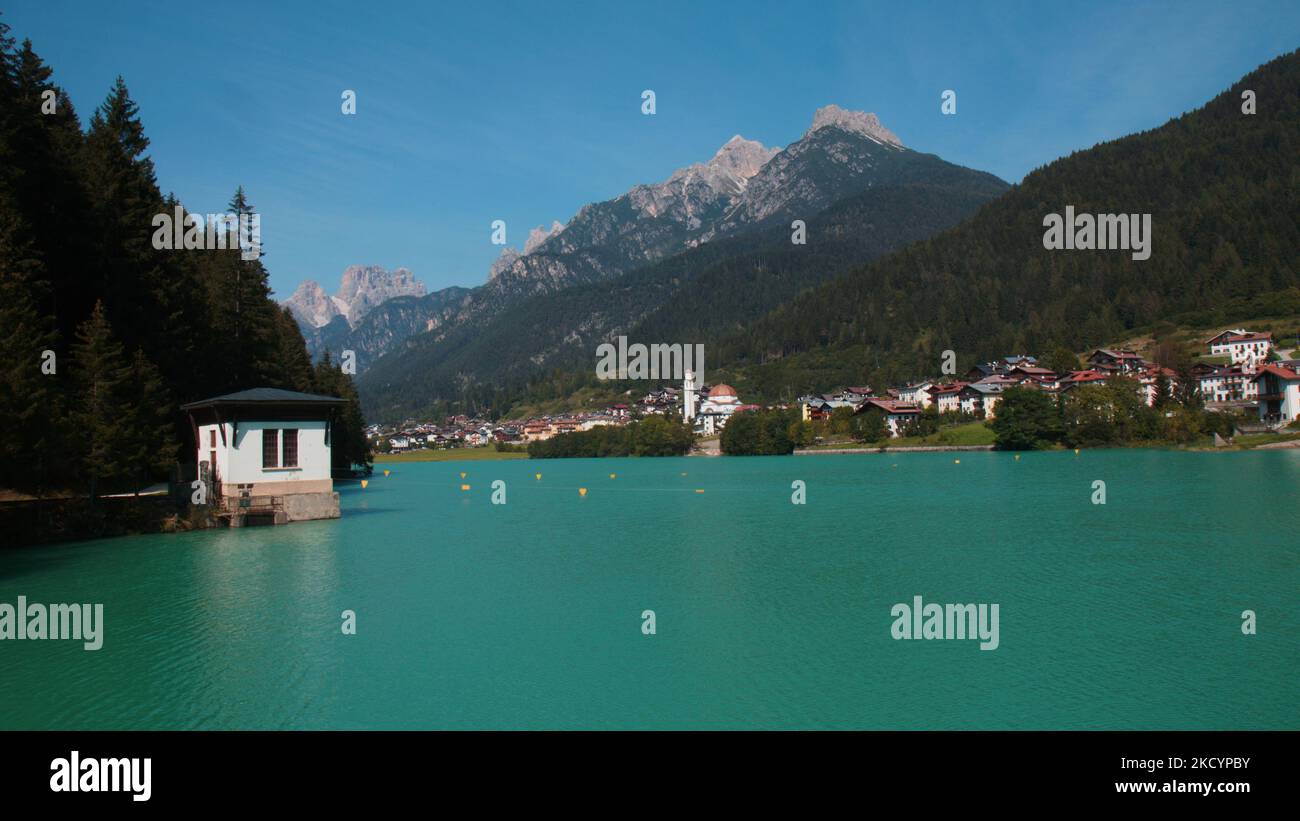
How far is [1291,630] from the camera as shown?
1594 centimetres

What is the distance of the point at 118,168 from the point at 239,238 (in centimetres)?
1531

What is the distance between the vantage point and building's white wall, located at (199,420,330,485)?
35.6 metres

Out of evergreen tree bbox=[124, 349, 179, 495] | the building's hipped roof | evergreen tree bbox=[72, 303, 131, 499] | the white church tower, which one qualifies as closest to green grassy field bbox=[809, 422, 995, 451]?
the white church tower

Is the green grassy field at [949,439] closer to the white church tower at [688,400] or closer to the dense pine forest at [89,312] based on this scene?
the white church tower at [688,400]

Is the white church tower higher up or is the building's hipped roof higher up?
the white church tower

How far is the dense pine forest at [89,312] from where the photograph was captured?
90.7 ft

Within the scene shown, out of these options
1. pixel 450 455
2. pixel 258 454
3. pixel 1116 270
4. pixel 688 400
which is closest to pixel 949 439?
pixel 1116 270

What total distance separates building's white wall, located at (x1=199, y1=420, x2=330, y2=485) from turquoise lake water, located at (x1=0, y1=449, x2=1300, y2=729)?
2483 mm

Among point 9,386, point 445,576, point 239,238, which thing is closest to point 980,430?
point 239,238

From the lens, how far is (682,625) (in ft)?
57.3

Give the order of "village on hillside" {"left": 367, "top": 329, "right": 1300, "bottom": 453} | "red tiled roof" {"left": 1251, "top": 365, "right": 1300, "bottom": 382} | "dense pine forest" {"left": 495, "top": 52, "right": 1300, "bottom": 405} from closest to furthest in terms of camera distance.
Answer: "red tiled roof" {"left": 1251, "top": 365, "right": 1300, "bottom": 382}, "village on hillside" {"left": 367, "top": 329, "right": 1300, "bottom": 453}, "dense pine forest" {"left": 495, "top": 52, "right": 1300, "bottom": 405}

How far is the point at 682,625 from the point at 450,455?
16271 centimetres

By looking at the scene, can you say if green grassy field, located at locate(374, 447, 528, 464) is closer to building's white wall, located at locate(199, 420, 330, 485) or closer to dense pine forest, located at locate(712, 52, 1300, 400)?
dense pine forest, located at locate(712, 52, 1300, 400)
